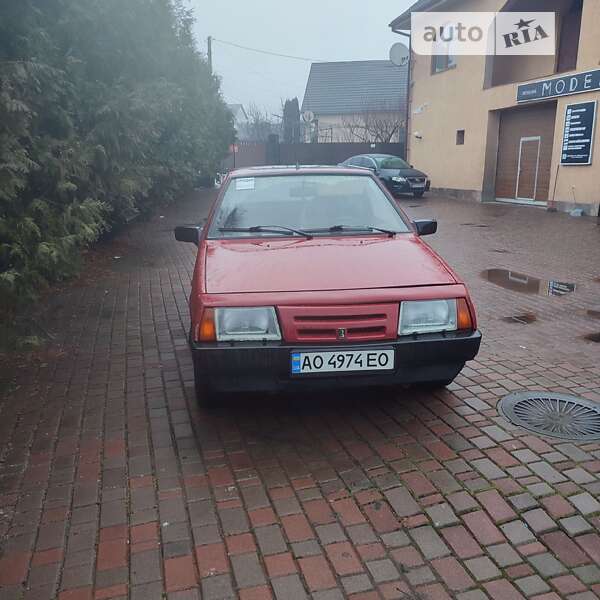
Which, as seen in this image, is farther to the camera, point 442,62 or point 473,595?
point 442,62

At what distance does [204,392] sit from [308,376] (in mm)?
842

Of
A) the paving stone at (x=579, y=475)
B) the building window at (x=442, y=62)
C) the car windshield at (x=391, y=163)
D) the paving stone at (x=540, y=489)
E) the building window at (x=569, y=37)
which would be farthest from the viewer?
the car windshield at (x=391, y=163)

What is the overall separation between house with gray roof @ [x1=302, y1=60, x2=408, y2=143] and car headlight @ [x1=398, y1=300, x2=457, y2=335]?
38.8 metres

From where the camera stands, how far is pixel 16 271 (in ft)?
14.8

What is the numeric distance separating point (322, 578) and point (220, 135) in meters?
25.7

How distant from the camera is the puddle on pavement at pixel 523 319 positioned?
19.9 feet

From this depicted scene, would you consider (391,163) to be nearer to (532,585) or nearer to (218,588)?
(532,585)

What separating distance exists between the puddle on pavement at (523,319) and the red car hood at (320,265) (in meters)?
2.36

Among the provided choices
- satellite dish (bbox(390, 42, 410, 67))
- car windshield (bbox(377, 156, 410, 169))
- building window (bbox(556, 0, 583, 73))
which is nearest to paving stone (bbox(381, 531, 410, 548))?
building window (bbox(556, 0, 583, 73))

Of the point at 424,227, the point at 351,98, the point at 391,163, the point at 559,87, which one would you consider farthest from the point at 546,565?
the point at 351,98

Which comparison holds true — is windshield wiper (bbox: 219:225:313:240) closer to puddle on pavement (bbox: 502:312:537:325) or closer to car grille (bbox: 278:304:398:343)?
car grille (bbox: 278:304:398:343)

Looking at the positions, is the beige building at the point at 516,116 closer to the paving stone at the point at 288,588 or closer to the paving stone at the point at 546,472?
the paving stone at the point at 546,472

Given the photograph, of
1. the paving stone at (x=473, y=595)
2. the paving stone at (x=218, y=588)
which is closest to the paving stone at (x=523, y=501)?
the paving stone at (x=473, y=595)

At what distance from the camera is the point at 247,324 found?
3279 millimetres
